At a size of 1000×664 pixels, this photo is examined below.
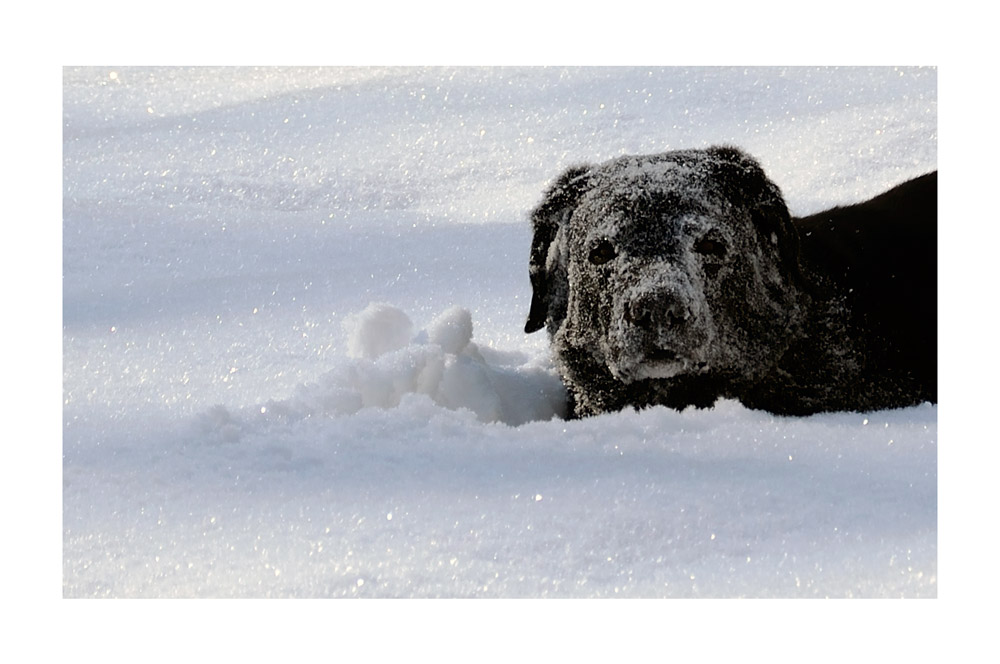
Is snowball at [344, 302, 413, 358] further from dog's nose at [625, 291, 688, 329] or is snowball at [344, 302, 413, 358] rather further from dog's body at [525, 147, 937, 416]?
dog's nose at [625, 291, 688, 329]

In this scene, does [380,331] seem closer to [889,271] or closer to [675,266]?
[675,266]

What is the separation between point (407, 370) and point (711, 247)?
1.16 m

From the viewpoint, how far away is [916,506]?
3.62m

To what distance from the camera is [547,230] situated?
4984 mm

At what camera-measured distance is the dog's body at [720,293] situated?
13.9 ft

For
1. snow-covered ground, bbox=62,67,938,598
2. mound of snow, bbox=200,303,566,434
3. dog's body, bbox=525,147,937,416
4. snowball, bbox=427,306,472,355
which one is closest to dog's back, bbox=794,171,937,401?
dog's body, bbox=525,147,937,416

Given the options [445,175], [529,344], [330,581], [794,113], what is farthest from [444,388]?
[794,113]

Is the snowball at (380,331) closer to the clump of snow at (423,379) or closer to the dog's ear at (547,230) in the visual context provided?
the clump of snow at (423,379)

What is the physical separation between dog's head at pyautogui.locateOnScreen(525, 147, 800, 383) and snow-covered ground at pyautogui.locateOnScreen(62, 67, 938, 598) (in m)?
0.28

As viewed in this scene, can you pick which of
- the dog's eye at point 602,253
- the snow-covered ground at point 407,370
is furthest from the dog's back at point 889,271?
the dog's eye at point 602,253

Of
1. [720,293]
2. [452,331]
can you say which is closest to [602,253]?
[720,293]

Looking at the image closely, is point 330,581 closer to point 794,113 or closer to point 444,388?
point 444,388

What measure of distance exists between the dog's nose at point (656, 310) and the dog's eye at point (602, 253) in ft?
1.04

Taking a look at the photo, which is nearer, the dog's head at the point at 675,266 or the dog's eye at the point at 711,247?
the dog's head at the point at 675,266
